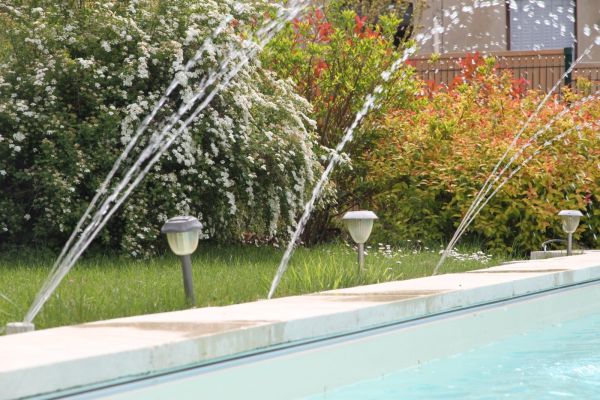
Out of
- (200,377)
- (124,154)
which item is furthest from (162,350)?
(124,154)

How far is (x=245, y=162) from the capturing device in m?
9.59

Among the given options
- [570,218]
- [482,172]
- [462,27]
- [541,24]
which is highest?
[541,24]

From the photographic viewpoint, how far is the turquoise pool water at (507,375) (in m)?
4.88

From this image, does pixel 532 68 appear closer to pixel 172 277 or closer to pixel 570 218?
pixel 570 218

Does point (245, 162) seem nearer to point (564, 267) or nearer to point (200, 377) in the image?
point (564, 267)

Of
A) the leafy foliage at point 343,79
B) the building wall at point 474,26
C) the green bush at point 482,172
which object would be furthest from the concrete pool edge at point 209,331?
the building wall at point 474,26

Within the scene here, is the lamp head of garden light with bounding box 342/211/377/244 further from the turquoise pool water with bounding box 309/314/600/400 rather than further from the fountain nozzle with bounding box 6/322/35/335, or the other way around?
the fountain nozzle with bounding box 6/322/35/335

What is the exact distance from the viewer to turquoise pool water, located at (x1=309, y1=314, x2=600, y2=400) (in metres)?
4.88

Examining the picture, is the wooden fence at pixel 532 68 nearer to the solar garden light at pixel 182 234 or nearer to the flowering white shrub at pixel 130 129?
the flowering white shrub at pixel 130 129

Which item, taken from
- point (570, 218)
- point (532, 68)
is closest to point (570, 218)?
point (570, 218)

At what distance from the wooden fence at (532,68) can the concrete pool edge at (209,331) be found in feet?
→ 29.7

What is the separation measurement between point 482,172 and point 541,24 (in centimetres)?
986

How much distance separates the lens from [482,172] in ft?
36.1

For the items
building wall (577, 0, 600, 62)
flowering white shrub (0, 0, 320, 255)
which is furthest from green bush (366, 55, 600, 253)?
building wall (577, 0, 600, 62)
